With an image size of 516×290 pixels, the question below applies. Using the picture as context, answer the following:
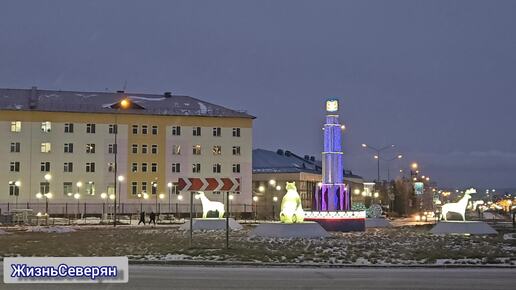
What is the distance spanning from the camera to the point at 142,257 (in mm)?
23516

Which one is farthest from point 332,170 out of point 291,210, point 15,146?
point 15,146

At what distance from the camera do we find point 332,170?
48.9 meters

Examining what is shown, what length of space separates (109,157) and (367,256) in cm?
6974

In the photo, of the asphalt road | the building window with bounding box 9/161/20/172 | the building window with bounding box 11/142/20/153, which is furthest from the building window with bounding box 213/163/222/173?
the asphalt road

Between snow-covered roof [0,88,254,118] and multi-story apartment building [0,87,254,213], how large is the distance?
4.9 inches

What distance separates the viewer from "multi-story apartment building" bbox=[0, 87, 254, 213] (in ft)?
286

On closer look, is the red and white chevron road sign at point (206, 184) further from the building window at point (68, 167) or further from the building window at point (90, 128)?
the building window at point (90, 128)

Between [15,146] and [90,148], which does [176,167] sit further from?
[15,146]

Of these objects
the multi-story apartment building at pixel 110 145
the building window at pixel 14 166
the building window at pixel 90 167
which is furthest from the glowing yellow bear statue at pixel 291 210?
the building window at pixel 14 166

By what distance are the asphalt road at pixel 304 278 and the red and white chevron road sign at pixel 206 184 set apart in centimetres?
476

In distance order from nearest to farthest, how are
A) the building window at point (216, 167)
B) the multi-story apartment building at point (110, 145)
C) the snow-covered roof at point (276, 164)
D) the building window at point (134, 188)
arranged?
the multi-story apartment building at point (110, 145) → the building window at point (134, 188) → the building window at point (216, 167) → the snow-covered roof at point (276, 164)

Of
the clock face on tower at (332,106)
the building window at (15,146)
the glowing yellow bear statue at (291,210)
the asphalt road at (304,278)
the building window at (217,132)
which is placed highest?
the building window at (217,132)

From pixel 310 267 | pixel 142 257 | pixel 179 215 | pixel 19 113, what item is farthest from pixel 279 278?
pixel 19 113

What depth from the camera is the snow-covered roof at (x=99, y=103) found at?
8906 centimetres
